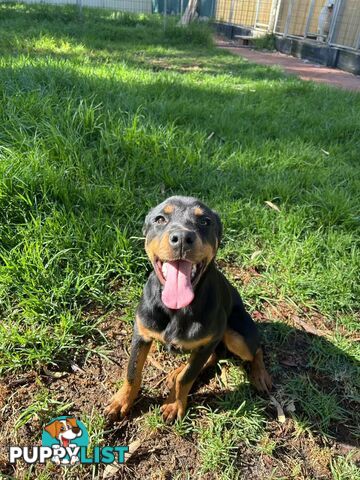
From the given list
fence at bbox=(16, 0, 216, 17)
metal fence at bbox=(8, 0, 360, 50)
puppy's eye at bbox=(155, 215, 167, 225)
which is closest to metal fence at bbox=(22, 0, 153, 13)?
fence at bbox=(16, 0, 216, 17)

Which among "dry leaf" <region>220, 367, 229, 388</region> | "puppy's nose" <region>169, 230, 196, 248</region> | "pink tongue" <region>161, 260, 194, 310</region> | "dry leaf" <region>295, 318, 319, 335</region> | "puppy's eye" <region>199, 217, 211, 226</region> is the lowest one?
"dry leaf" <region>220, 367, 229, 388</region>

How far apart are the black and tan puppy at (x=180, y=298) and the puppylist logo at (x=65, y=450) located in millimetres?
189

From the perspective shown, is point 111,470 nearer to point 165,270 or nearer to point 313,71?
point 165,270

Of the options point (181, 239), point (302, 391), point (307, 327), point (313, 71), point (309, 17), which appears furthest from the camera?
point (309, 17)

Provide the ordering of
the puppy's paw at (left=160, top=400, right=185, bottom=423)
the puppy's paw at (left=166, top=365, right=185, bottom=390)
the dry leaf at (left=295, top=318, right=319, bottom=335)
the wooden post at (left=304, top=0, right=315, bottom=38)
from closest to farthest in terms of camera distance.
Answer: the puppy's paw at (left=160, top=400, right=185, bottom=423), the puppy's paw at (left=166, top=365, right=185, bottom=390), the dry leaf at (left=295, top=318, right=319, bottom=335), the wooden post at (left=304, top=0, right=315, bottom=38)

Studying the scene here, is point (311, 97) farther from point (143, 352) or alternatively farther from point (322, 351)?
point (143, 352)

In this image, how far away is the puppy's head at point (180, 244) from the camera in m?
1.79

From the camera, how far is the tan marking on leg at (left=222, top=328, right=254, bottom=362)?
7.53ft

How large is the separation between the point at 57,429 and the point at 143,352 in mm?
622

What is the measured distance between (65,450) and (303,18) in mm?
15236

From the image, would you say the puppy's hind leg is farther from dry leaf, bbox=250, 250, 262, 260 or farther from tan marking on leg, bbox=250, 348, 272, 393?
dry leaf, bbox=250, 250, 262, 260

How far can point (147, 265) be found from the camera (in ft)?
9.77

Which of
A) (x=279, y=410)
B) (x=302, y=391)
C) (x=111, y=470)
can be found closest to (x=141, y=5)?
(x=302, y=391)

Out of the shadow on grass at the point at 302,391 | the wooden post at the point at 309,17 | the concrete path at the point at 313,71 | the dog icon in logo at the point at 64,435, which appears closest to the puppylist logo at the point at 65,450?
the dog icon in logo at the point at 64,435
